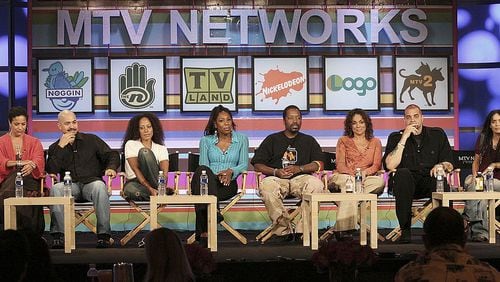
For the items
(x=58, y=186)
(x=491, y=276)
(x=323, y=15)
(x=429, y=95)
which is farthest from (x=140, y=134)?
(x=491, y=276)

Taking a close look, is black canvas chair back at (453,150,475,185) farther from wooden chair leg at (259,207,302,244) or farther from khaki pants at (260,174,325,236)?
wooden chair leg at (259,207,302,244)

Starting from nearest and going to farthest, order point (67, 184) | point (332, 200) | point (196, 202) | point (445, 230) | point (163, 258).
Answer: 1. point (445, 230)
2. point (163, 258)
3. point (196, 202)
4. point (332, 200)
5. point (67, 184)

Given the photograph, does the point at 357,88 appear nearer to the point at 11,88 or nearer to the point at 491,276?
the point at 11,88

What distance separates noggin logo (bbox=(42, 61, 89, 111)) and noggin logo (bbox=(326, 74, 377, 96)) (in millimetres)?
2434

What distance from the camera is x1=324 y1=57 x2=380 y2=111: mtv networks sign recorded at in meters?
8.64

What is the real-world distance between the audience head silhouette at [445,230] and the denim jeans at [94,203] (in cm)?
390

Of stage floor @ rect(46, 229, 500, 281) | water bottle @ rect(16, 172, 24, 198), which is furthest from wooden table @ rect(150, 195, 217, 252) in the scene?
water bottle @ rect(16, 172, 24, 198)

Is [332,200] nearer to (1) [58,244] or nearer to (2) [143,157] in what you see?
(2) [143,157]

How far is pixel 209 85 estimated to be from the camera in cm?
858

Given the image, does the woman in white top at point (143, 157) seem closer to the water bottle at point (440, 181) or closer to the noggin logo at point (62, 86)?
the noggin logo at point (62, 86)

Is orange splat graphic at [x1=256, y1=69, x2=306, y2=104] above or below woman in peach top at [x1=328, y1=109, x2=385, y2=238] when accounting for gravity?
above

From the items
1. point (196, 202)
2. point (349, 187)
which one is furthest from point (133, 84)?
point (349, 187)

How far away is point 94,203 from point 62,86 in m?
1.98

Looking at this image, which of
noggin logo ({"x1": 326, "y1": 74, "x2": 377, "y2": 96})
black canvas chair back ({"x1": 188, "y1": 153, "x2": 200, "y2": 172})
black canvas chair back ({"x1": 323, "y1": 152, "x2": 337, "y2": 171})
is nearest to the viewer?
black canvas chair back ({"x1": 188, "y1": 153, "x2": 200, "y2": 172})
